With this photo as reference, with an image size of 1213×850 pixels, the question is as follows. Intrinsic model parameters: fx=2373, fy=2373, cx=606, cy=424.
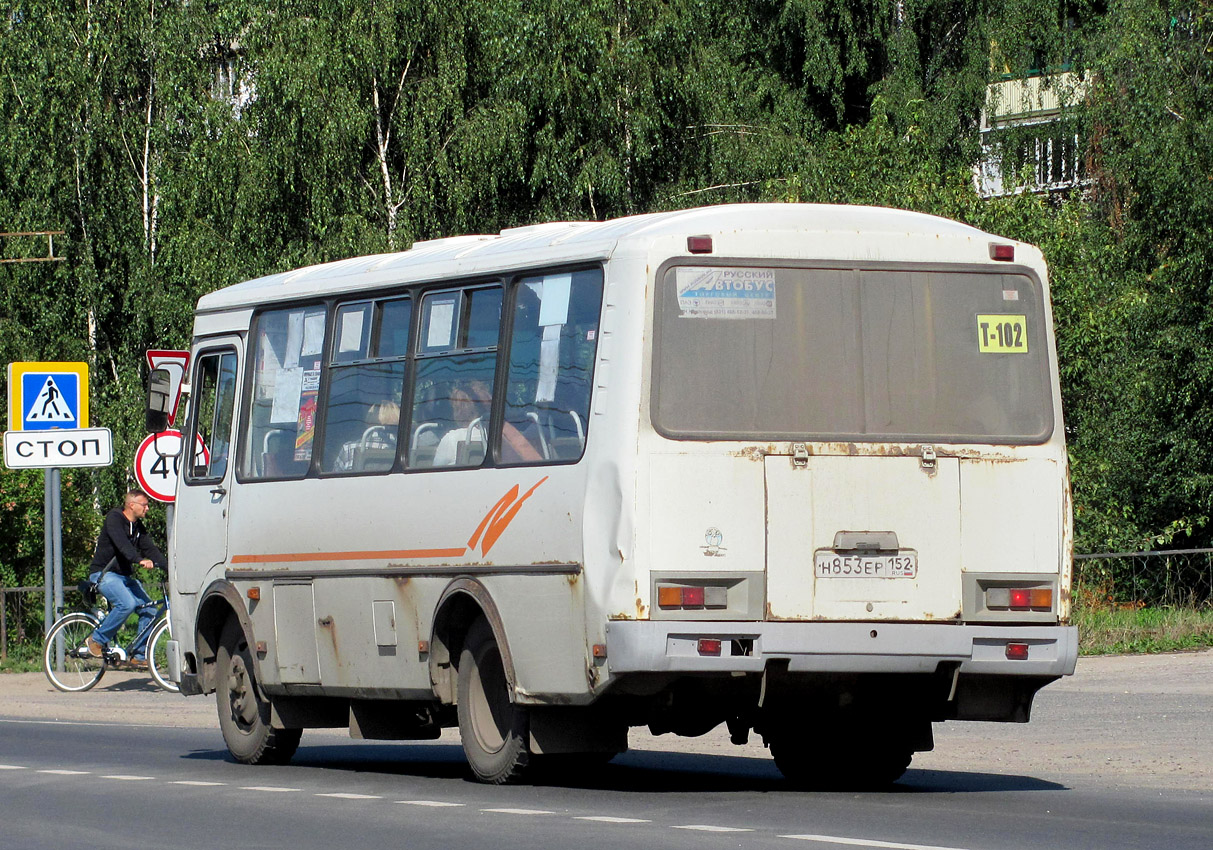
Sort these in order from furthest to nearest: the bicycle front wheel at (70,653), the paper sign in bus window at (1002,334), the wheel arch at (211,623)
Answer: the bicycle front wheel at (70,653) → the wheel arch at (211,623) → the paper sign in bus window at (1002,334)

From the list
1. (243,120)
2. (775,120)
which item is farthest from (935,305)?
(775,120)

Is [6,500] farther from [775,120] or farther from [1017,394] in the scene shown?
[1017,394]

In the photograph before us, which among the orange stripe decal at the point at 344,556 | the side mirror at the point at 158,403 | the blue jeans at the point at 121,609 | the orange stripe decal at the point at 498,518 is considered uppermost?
the side mirror at the point at 158,403

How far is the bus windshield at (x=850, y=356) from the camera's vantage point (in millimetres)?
11828

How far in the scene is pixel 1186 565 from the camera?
25422mm

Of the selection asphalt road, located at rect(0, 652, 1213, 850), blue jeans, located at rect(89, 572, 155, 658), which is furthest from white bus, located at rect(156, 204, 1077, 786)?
blue jeans, located at rect(89, 572, 155, 658)

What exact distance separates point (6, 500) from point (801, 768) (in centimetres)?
1861

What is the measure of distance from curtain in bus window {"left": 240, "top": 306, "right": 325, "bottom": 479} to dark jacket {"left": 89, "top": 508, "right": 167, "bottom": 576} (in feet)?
27.6

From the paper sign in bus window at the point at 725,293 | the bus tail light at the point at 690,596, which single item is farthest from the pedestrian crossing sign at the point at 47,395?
the bus tail light at the point at 690,596

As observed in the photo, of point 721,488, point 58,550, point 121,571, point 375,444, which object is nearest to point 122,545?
point 121,571

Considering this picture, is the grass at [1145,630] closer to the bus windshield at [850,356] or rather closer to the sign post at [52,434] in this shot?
the sign post at [52,434]

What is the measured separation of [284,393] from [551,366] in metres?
3.04

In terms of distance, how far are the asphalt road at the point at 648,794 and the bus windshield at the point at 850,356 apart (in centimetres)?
191

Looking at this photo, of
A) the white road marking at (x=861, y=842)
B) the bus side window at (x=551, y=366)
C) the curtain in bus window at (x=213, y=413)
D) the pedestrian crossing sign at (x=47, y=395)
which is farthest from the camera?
the pedestrian crossing sign at (x=47, y=395)
